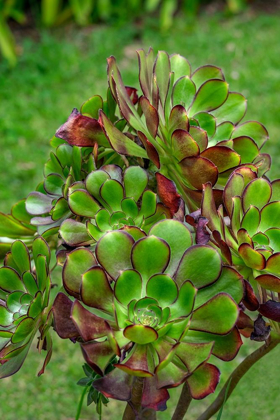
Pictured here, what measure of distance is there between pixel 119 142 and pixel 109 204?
0.07m

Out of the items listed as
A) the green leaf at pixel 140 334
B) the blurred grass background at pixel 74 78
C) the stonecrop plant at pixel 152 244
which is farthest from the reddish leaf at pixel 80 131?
the blurred grass background at pixel 74 78

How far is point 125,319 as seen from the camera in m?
0.55

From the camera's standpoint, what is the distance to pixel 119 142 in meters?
0.58

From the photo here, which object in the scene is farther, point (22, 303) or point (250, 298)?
point (22, 303)

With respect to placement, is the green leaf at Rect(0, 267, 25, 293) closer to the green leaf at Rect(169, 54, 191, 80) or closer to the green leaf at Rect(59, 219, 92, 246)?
the green leaf at Rect(59, 219, 92, 246)

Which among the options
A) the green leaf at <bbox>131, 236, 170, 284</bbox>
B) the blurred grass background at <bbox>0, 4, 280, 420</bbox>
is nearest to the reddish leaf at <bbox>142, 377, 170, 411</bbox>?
the green leaf at <bbox>131, 236, 170, 284</bbox>

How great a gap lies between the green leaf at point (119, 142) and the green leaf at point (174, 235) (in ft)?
0.33

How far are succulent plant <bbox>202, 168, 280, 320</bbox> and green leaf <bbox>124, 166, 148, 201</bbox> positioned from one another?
0.09m

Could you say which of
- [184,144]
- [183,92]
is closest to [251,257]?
[184,144]

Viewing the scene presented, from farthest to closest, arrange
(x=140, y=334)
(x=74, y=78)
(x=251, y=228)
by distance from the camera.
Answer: (x=74, y=78)
(x=251, y=228)
(x=140, y=334)

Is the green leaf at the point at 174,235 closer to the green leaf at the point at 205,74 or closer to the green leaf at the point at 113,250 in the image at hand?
the green leaf at the point at 113,250

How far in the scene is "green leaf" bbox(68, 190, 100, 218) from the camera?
579mm

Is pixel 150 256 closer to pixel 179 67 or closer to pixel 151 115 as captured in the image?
pixel 151 115

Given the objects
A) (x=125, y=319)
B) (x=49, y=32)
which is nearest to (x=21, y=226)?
(x=125, y=319)
